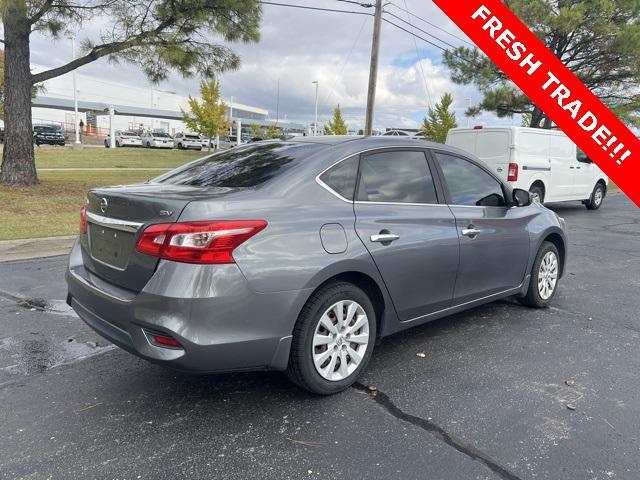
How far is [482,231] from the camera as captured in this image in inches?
161

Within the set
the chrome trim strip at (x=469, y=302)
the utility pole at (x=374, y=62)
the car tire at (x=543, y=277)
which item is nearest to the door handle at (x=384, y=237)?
the chrome trim strip at (x=469, y=302)

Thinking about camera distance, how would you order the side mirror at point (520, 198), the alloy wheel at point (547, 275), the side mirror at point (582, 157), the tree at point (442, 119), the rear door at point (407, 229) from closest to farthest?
1. the rear door at point (407, 229)
2. the side mirror at point (520, 198)
3. the alloy wheel at point (547, 275)
4. the side mirror at point (582, 157)
5. the tree at point (442, 119)

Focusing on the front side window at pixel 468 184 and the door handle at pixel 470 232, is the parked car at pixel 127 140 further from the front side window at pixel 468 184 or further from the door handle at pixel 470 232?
the door handle at pixel 470 232

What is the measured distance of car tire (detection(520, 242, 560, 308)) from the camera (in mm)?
4867

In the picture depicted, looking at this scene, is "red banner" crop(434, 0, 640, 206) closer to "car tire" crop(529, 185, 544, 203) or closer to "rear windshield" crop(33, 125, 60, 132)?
"car tire" crop(529, 185, 544, 203)

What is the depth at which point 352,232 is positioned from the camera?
3156 millimetres

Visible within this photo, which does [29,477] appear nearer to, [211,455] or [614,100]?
[211,455]

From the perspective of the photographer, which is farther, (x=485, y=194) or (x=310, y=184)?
(x=485, y=194)

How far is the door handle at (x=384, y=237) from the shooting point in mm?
3266

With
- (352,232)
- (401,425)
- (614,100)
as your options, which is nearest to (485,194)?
(352,232)

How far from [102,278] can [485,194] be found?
305cm

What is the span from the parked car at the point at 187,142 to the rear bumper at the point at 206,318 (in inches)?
1593

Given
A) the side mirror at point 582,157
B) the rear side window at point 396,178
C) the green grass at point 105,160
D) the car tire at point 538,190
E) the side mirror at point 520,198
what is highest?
the side mirror at point 582,157

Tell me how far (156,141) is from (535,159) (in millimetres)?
34195
